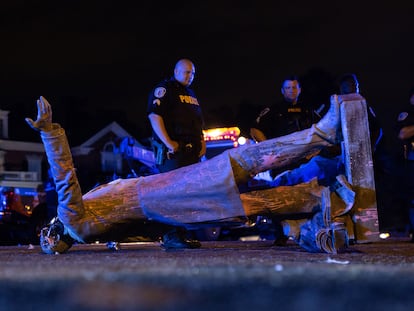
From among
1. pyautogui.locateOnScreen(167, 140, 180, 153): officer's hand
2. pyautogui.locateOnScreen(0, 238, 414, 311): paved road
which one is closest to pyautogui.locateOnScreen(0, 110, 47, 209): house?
pyautogui.locateOnScreen(167, 140, 180, 153): officer's hand

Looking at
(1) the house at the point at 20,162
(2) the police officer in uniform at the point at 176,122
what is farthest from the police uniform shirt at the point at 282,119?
(1) the house at the point at 20,162

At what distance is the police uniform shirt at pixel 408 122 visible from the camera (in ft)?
20.8

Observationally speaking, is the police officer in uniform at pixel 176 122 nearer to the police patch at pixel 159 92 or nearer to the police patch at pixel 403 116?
the police patch at pixel 159 92

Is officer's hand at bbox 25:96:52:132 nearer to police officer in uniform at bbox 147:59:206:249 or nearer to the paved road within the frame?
police officer in uniform at bbox 147:59:206:249

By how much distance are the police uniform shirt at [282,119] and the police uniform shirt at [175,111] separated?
35.0 inches

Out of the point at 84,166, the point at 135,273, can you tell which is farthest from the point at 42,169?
Result: the point at 135,273

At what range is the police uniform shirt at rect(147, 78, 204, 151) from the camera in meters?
5.41

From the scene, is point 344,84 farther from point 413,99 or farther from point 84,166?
point 84,166

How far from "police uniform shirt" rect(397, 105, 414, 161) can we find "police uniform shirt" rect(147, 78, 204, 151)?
2310 millimetres

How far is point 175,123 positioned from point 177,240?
1084mm

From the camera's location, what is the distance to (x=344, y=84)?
5.57 m

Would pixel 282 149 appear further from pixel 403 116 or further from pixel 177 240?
pixel 403 116

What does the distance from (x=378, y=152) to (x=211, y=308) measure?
18.7ft

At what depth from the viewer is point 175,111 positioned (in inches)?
214
